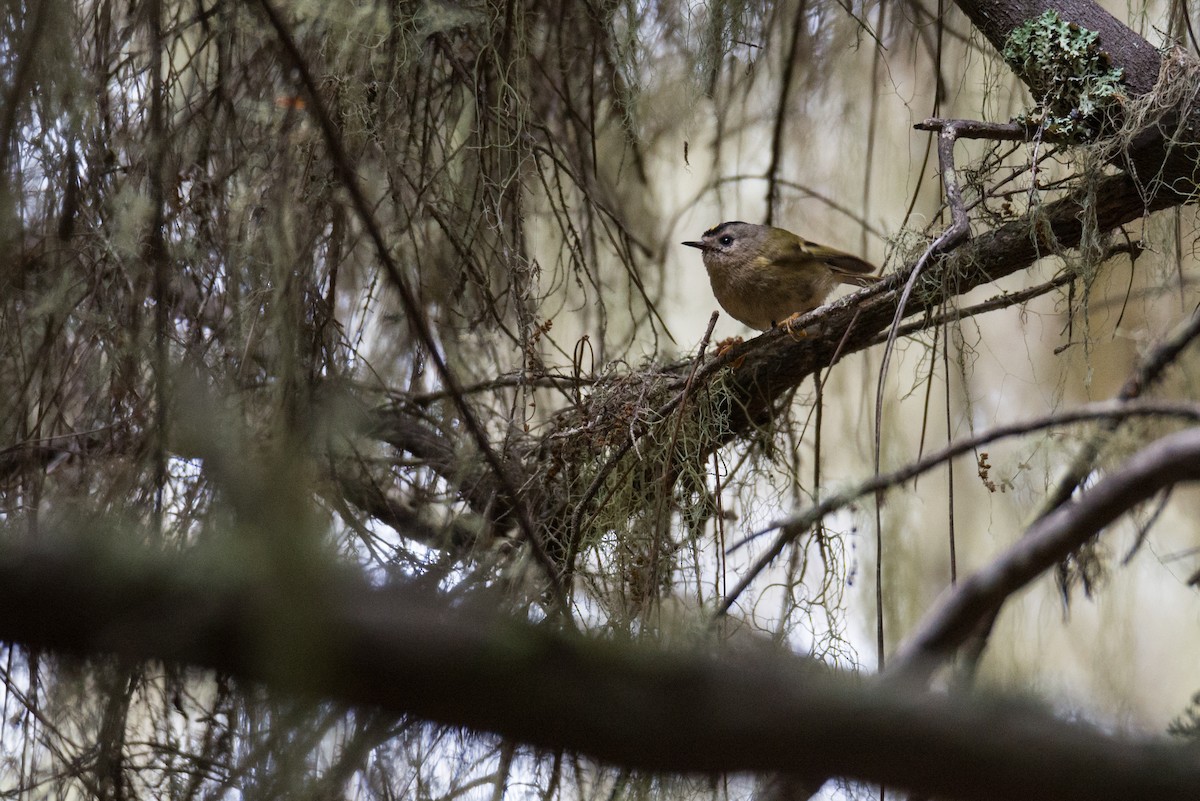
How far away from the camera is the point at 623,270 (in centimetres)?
312

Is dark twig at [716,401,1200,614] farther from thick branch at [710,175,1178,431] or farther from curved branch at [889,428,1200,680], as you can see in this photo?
thick branch at [710,175,1178,431]

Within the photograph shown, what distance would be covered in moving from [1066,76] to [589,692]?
2.09m

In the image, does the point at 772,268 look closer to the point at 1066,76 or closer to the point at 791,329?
the point at 791,329

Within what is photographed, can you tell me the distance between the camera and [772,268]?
3.12 m

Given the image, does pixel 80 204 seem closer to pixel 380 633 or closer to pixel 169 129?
pixel 169 129

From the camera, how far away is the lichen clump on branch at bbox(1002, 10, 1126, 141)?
6.96ft

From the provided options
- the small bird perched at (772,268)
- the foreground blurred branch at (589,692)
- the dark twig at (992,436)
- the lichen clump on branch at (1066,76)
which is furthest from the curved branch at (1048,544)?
the small bird perched at (772,268)

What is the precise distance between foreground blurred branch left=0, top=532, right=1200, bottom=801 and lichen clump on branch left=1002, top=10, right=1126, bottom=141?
6.39 feet

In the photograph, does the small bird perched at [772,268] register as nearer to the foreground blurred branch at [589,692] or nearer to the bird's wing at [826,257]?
the bird's wing at [826,257]

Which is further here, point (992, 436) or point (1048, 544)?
point (992, 436)

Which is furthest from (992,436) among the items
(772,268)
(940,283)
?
(772,268)

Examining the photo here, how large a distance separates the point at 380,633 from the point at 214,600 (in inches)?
2.5

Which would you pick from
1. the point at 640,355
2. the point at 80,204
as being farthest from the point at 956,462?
the point at 80,204

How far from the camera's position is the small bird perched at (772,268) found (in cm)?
310
